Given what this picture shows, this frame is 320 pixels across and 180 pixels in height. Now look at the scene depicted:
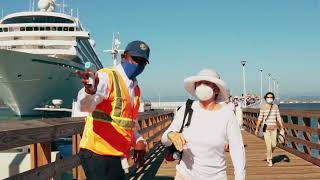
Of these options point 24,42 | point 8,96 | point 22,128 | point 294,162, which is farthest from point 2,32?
point 22,128

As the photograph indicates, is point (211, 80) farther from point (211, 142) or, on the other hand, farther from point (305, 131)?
point (305, 131)

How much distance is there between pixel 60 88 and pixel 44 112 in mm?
2895

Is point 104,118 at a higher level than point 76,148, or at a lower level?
higher

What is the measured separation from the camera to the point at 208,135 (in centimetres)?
330

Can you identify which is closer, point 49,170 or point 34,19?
point 49,170

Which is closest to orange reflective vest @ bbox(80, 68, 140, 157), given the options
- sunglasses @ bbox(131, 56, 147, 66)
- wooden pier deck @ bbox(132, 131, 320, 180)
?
sunglasses @ bbox(131, 56, 147, 66)

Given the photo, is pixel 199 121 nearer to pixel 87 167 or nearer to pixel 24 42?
pixel 87 167

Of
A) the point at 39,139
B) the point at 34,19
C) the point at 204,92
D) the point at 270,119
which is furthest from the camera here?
the point at 34,19

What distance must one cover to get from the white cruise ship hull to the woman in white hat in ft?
134

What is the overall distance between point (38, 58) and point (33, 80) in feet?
8.41

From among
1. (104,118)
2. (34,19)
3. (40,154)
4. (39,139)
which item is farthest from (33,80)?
(104,118)

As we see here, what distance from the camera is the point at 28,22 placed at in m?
52.5

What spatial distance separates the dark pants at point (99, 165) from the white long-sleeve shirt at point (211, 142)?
0.45m

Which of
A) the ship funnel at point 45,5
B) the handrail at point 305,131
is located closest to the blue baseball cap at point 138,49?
the handrail at point 305,131
